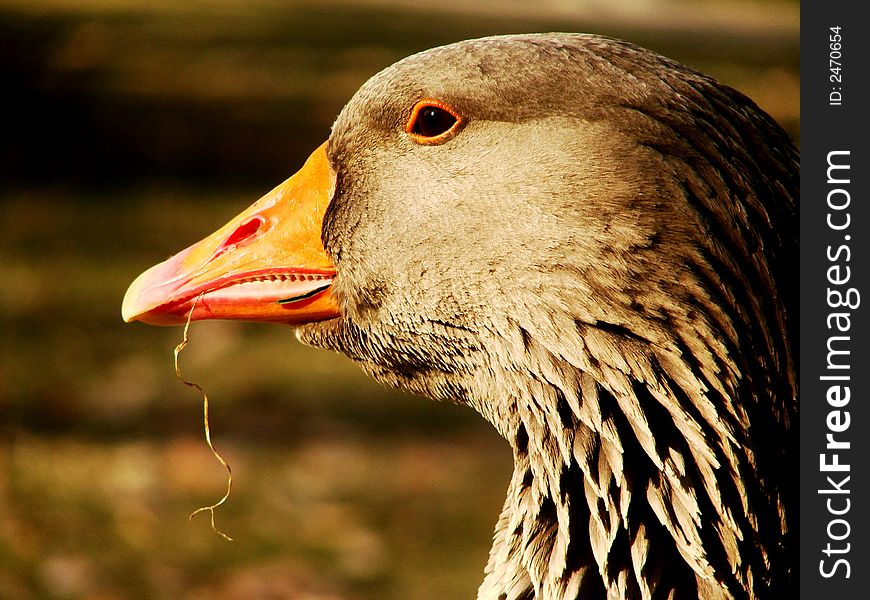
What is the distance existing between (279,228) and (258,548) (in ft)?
11.7

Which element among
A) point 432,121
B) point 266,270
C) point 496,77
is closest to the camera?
point 496,77

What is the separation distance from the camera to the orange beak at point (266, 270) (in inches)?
124

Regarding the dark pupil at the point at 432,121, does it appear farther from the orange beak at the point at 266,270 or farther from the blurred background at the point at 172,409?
the blurred background at the point at 172,409

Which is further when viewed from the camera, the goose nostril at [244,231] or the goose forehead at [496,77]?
the goose nostril at [244,231]

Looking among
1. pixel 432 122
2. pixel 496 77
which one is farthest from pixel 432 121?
pixel 496 77

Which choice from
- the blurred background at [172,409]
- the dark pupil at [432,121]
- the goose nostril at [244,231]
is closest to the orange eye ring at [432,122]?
the dark pupil at [432,121]

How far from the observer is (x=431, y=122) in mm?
2893

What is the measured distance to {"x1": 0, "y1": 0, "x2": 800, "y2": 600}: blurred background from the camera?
6.22 m

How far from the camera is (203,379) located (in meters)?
7.75

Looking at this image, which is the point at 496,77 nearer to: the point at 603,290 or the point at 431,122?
the point at 431,122

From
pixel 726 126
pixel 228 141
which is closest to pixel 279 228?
pixel 726 126

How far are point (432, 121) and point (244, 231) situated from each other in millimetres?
711

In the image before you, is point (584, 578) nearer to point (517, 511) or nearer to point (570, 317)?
point (517, 511)

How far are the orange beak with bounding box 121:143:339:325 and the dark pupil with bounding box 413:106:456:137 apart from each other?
371mm
